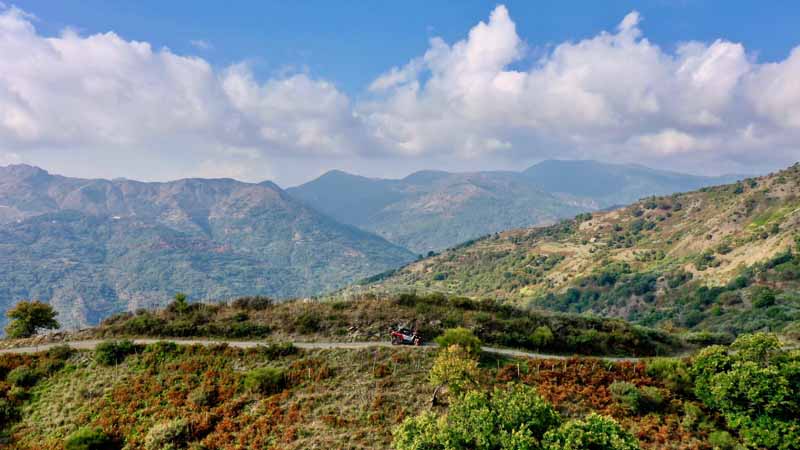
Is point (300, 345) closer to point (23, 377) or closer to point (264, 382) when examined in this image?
point (264, 382)

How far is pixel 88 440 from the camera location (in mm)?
27953

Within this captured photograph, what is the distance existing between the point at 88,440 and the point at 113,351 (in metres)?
12.7

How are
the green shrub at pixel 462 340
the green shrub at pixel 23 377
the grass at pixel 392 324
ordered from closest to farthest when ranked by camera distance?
the green shrub at pixel 462 340 → the green shrub at pixel 23 377 → the grass at pixel 392 324

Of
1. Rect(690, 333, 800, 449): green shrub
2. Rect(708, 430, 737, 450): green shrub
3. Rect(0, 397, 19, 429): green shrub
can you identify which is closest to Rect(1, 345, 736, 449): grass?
Rect(708, 430, 737, 450): green shrub

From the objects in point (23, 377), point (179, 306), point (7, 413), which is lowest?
point (7, 413)

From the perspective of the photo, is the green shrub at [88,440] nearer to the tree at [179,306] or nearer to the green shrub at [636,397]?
the tree at [179,306]

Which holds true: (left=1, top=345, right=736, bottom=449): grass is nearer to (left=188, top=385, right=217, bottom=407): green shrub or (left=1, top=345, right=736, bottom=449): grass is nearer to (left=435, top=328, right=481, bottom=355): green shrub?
(left=188, top=385, right=217, bottom=407): green shrub

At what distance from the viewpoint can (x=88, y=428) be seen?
29109mm

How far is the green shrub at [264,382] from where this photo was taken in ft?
107

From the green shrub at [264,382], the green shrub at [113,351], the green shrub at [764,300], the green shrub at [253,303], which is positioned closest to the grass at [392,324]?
the green shrub at [253,303]

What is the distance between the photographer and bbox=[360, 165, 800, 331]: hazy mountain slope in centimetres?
9094

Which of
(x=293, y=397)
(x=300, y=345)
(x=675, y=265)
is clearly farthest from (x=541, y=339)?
(x=675, y=265)

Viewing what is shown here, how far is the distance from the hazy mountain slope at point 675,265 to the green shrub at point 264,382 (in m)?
75.1

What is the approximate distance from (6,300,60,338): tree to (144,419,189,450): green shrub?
3626 cm
